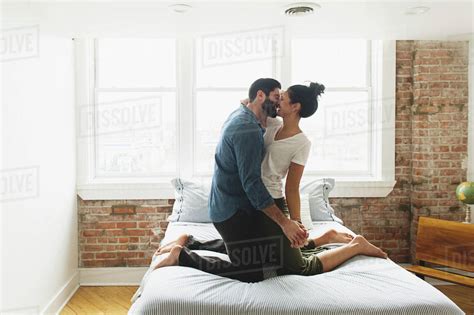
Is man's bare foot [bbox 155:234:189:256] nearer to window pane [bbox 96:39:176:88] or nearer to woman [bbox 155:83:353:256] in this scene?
woman [bbox 155:83:353:256]

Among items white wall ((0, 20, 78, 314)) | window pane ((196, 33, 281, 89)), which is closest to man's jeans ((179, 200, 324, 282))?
white wall ((0, 20, 78, 314))

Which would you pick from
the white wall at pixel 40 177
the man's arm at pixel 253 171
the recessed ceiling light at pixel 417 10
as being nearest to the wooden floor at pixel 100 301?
the white wall at pixel 40 177

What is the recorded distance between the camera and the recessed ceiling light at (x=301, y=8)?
3.06 meters

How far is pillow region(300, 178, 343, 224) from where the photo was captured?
13.0ft

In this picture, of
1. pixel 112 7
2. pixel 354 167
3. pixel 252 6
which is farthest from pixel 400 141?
pixel 112 7

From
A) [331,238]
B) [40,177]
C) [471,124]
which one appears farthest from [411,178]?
[40,177]

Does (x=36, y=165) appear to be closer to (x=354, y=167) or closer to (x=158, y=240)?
(x=158, y=240)

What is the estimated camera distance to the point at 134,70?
453 centimetres

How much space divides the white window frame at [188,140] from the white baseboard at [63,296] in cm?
79

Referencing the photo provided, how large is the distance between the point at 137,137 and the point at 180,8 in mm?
1716

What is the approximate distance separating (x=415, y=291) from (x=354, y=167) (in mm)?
2444

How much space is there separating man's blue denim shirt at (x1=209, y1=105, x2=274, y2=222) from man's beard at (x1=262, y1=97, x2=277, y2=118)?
0.12 meters

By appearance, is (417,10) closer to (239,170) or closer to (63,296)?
(239,170)

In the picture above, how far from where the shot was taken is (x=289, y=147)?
2689 mm
